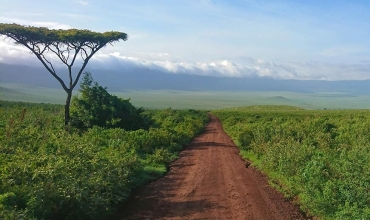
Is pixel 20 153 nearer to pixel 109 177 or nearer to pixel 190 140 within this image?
pixel 109 177

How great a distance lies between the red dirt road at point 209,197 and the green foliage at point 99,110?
10.3m

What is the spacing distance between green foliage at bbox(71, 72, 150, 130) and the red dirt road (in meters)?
10.3

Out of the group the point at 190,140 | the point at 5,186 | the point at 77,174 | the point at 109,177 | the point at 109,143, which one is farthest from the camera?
the point at 190,140

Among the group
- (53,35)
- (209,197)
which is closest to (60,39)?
(53,35)

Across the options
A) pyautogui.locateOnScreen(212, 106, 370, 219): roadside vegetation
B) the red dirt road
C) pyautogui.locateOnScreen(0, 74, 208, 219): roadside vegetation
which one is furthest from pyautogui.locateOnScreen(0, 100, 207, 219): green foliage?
pyautogui.locateOnScreen(212, 106, 370, 219): roadside vegetation

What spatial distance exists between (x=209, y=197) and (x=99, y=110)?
15.2 m

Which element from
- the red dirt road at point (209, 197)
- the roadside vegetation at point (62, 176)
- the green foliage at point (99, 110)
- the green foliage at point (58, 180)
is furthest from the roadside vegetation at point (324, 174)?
the green foliage at point (99, 110)

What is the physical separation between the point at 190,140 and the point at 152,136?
6348mm

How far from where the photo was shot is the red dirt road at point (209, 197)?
9695 mm

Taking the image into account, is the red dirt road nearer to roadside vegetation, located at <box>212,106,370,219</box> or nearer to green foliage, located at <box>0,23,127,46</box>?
roadside vegetation, located at <box>212,106,370,219</box>

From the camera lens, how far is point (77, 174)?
914cm

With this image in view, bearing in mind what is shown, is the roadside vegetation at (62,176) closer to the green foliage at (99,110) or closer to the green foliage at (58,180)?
the green foliage at (58,180)

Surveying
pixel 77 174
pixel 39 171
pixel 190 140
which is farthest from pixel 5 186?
pixel 190 140

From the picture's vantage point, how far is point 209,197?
432 inches
